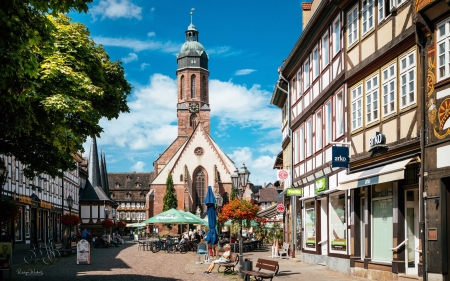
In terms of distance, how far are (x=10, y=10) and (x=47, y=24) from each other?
1.72 meters

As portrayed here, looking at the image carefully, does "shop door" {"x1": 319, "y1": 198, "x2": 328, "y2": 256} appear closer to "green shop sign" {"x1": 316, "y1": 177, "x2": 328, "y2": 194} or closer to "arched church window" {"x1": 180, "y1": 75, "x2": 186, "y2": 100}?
"green shop sign" {"x1": 316, "y1": 177, "x2": 328, "y2": 194}

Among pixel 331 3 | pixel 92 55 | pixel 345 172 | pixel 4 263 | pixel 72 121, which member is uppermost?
pixel 331 3

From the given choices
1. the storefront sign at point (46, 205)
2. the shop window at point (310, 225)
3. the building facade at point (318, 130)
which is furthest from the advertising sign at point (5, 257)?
the storefront sign at point (46, 205)

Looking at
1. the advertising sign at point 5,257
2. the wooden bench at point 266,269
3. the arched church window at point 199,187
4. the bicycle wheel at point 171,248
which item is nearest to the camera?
the wooden bench at point 266,269

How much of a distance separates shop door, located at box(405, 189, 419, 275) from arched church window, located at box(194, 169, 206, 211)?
267 ft

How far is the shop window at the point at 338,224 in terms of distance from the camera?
21661 millimetres

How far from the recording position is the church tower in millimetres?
108806

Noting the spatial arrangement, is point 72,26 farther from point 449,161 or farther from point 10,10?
point 449,161

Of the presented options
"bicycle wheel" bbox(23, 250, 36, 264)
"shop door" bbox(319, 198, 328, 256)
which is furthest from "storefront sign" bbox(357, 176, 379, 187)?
"bicycle wheel" bbox(23, 250, 36, 264)

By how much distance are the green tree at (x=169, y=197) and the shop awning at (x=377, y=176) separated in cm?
7590

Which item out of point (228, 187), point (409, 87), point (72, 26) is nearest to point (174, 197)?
point (228, 187)

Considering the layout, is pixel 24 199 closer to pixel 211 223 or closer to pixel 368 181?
pixel 211 223

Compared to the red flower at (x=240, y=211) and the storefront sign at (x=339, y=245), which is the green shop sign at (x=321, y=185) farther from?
the red flower at (x=240, y=211)

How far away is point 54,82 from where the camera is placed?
20.2m
